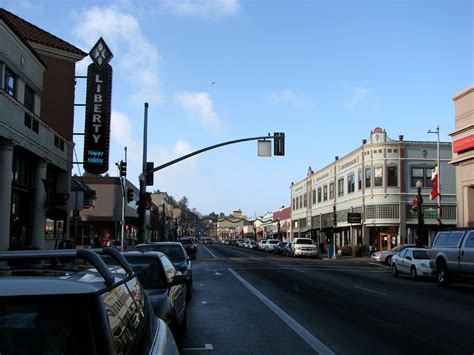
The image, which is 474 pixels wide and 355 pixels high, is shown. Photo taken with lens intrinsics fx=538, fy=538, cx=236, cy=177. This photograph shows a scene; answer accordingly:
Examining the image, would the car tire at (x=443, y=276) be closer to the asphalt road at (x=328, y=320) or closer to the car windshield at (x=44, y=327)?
the asphalt road at (x=328, y=320)

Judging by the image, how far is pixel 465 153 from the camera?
3070cm

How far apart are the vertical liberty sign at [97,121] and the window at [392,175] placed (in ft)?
99.6

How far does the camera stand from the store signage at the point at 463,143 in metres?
29.4

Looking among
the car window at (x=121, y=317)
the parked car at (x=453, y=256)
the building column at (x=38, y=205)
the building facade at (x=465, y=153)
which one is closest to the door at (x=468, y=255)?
the parked car at (x=453, y=256)

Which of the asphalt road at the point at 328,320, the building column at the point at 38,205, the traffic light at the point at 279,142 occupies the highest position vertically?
the traffic light at the point at 279,142

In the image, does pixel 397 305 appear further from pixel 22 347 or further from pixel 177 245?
pixel 22 347

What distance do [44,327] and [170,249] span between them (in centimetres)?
1238

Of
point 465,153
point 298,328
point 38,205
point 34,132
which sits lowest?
point 298,328

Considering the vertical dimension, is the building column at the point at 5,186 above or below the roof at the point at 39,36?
below

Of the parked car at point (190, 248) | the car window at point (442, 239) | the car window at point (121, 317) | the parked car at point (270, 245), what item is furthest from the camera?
the parked car at point (270, 245)

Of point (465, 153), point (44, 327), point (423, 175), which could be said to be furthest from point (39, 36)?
point (423, 175)

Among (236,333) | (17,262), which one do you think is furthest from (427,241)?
(17,262)

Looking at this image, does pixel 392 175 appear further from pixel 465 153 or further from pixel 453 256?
pixel 453 256

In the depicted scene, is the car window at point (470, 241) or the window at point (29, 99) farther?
the window at point (29, 99)
